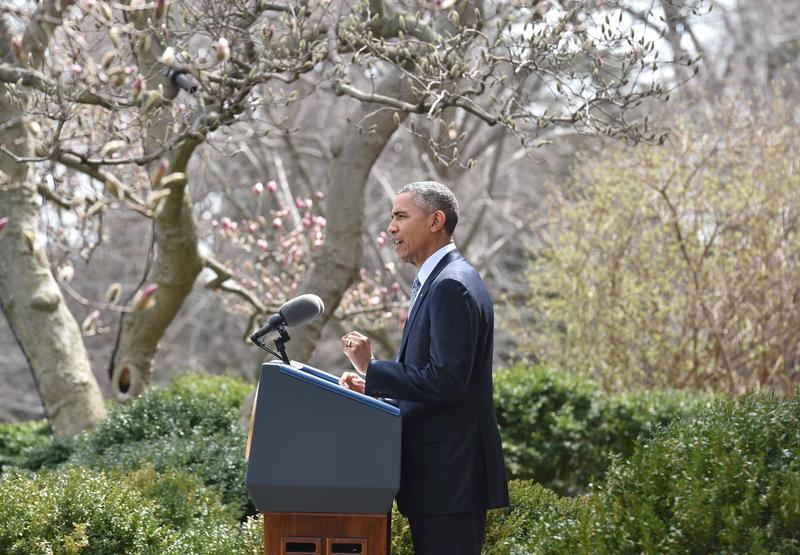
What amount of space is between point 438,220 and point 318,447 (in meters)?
0.90

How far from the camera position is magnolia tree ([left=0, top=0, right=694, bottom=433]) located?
5.02 metres

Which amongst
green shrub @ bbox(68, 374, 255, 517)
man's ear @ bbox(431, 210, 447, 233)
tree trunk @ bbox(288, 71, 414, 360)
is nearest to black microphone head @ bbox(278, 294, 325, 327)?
man's ear @ bbox(431, 210, 447, 233)

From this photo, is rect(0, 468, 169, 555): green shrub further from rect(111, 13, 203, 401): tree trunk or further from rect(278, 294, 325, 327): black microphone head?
rect(111, 13, 203, 401): tree trunk

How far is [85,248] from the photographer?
784cm

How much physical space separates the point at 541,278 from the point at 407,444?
24.8 ft

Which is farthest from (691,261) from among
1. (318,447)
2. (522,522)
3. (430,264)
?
(318,447)

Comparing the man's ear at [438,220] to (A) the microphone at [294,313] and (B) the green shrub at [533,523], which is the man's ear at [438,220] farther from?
(B) the green shrub at [533,523]

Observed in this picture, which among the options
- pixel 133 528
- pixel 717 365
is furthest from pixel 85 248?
pixel 717 365

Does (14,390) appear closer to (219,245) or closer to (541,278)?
(219,245)

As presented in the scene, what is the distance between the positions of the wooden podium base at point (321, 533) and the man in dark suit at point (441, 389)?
0.23 m

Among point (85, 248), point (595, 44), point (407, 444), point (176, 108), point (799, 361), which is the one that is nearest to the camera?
point (407, 444)

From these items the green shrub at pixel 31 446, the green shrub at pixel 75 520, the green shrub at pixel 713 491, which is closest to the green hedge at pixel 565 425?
the green shrub at pixel 31 446

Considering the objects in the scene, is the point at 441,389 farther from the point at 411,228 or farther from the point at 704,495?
the point at 704,495

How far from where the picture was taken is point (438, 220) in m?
3.42
